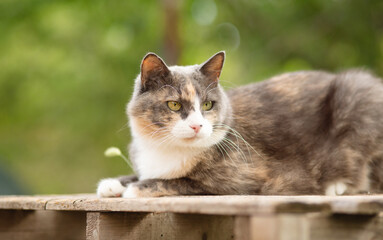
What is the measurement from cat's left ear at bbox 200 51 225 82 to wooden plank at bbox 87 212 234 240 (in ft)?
3.44

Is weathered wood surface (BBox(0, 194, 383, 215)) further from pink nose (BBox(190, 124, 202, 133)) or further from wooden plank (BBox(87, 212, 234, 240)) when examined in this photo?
pink nose (BBox(190, 124, 202, 133))

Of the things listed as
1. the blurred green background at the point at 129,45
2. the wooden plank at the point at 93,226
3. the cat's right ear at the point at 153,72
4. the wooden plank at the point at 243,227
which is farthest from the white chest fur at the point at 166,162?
the blurred green background at the point at 129,45

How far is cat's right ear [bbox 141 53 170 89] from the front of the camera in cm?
316

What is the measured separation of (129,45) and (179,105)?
5930 millimetres

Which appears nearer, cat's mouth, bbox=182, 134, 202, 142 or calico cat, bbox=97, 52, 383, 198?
cat's mouth, bbox=182, 134, 202, 142

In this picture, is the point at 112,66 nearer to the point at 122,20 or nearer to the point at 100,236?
the point at 122,20

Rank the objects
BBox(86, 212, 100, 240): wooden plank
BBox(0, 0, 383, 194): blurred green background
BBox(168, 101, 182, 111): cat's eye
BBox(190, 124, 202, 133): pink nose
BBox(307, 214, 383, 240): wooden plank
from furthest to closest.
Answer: BBox(0, 0, 383, 194): blurred green background, BBox(168, 101, 182, 111): cat's eye, BBox(190, 124, 202, 133): pink nose, BBox(86, 212, 100, 240): wooden plank, BBox(307, 214, 383, 240): wooden plank

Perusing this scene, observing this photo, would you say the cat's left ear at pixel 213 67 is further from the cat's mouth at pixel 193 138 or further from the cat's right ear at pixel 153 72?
the cat's mouth at pixel 193 138

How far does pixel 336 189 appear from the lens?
3471 mm

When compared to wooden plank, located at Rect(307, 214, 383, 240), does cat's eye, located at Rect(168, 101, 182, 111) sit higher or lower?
higher

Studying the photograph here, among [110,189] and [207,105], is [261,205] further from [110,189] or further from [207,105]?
[110,189]

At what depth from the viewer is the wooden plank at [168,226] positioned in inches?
103

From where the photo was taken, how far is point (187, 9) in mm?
8914

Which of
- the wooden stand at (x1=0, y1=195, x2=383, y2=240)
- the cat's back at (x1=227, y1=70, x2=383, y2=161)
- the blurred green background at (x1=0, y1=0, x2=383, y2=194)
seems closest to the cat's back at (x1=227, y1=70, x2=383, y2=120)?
the cat's back at (x1=227, y1=70, x2=383, y2=161)
